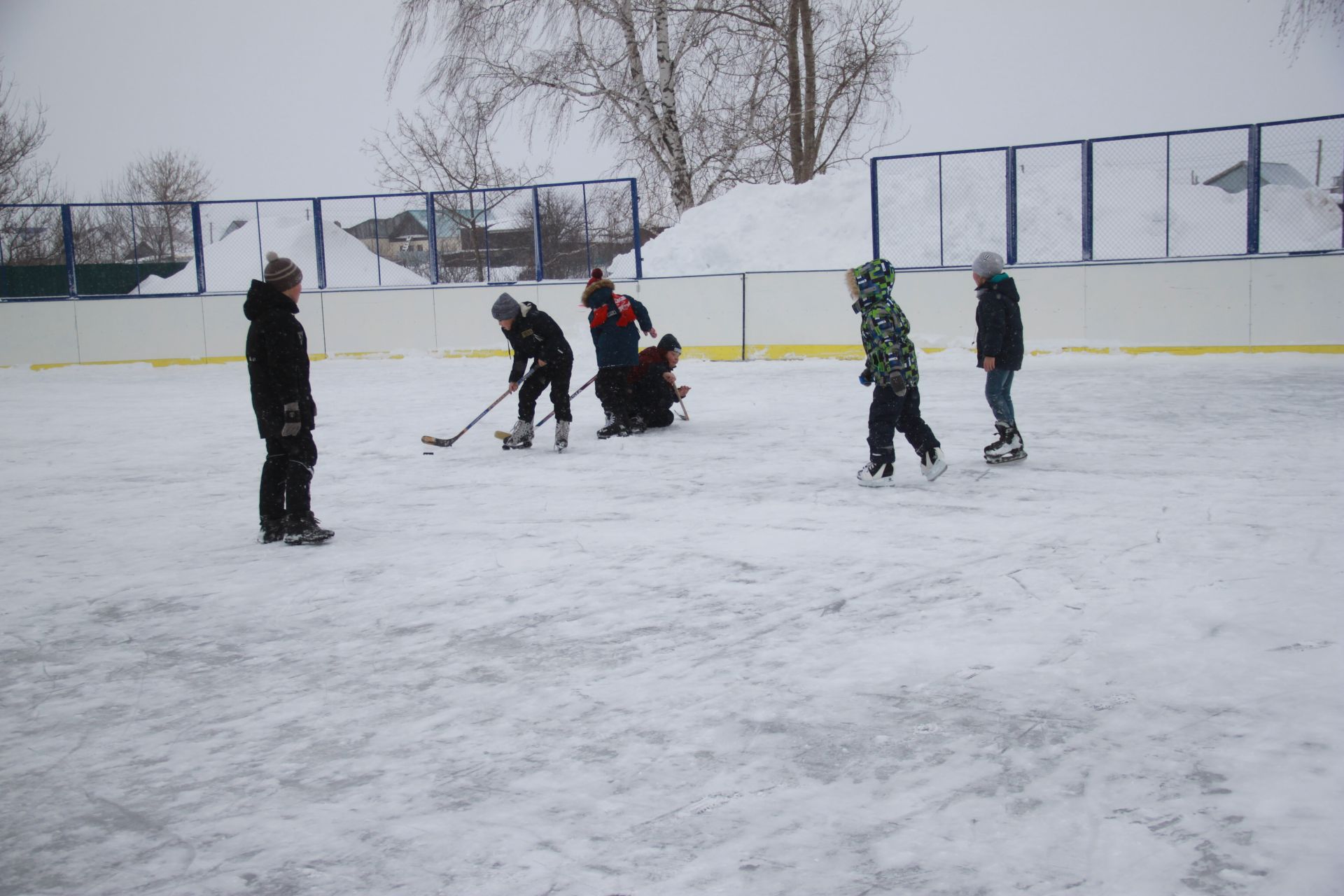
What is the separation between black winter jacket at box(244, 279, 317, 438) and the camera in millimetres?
5219

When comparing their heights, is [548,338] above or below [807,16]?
below

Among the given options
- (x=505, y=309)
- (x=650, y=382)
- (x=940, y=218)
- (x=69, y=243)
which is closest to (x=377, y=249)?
(x=69, y=243)

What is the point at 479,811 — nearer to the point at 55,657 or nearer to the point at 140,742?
the point at 140,742

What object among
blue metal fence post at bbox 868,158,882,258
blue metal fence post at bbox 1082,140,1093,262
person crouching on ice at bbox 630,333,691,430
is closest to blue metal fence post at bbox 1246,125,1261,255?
blue metal fence post at bbox 1082,140,1093,262

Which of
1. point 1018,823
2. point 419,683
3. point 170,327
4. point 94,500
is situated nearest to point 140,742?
point 419,683

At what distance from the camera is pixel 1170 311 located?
1250cm

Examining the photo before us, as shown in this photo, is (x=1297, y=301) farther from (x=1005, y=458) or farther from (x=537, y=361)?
(x=537, y=361)

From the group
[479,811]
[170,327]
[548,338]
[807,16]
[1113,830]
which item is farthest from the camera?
[807,16]

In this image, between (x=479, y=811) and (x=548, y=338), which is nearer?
(x=479, y=811)

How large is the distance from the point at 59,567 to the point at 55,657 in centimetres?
141

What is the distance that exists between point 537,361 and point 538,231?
8866 millimetres

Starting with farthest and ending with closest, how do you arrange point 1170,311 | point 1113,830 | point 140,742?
point 1170,311, point 140,742, point 1113,830

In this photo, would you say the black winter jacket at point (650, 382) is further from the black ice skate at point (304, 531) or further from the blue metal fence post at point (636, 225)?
the blue metal fence post at point (636, 225)

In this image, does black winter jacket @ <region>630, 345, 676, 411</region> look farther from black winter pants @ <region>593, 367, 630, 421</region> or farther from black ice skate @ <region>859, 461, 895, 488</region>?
black ice skate @ <region>859, 461, 895, 488</region>
